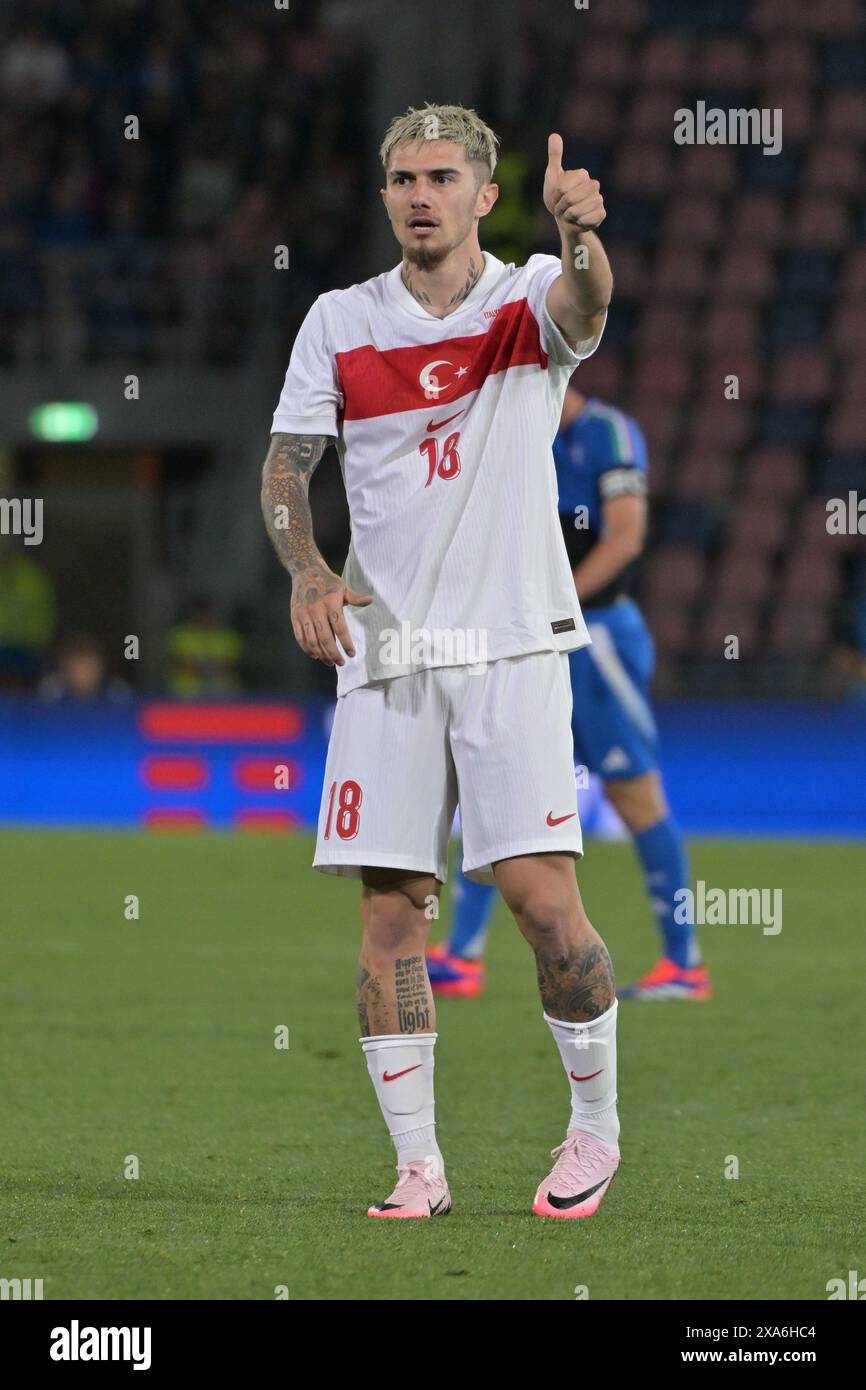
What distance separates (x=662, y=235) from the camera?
71.3ft

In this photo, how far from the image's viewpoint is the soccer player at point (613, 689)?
777cm

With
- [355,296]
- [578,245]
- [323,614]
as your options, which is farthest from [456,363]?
[323,614]

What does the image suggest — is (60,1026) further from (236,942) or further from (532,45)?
(532,45)

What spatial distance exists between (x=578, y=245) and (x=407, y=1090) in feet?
5.31

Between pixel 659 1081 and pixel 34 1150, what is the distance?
71.5 inches

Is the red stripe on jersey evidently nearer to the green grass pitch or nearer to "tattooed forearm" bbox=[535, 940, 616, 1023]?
"tattooed forearm" bbox=[535, 940, 616, 1023]

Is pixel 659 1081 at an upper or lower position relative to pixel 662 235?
lower

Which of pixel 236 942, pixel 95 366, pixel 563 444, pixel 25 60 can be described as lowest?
pixel 236 942

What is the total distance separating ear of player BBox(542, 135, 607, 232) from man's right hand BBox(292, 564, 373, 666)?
2.50ft

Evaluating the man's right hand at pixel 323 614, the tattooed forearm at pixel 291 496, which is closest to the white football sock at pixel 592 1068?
the man's right hand at pixel 323 614

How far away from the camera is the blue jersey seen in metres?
7.79

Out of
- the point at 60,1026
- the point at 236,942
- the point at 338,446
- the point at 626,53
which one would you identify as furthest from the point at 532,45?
the point at 338,446

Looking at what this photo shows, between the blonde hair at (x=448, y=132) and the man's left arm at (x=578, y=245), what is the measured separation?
0.21m

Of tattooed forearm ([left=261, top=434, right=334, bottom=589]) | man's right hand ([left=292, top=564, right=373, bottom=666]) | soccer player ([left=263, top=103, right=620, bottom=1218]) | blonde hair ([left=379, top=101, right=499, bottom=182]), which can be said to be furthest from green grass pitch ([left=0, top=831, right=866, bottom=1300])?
blonde hair ([left=379, top=101, right=499, bottom=182])
